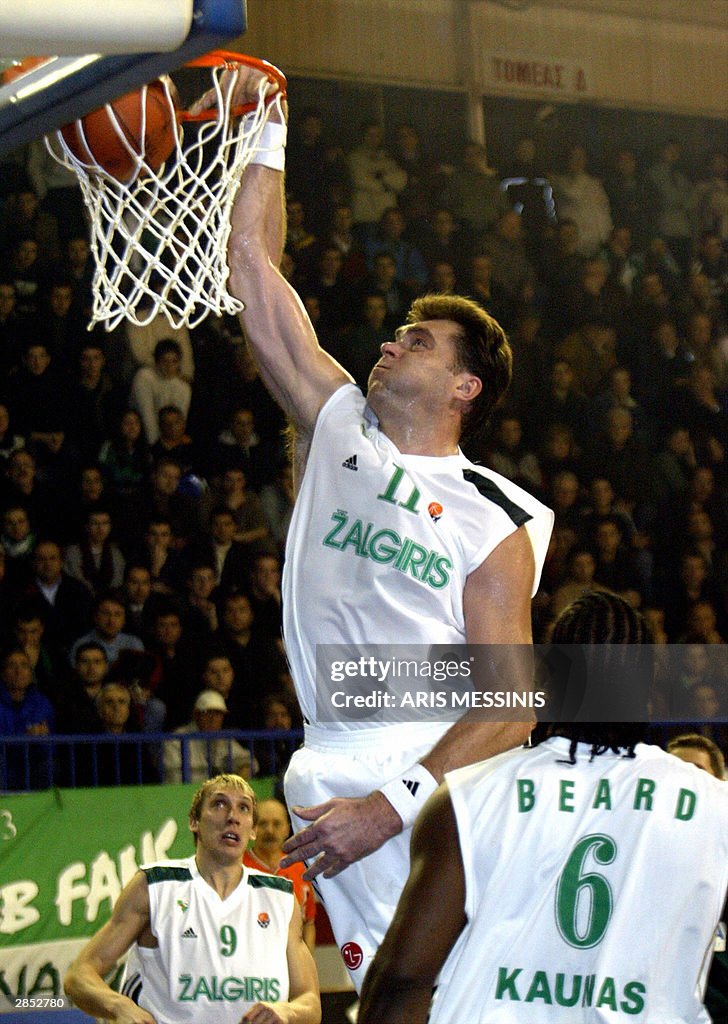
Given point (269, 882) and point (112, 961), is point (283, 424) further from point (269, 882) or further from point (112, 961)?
point (112, 961)

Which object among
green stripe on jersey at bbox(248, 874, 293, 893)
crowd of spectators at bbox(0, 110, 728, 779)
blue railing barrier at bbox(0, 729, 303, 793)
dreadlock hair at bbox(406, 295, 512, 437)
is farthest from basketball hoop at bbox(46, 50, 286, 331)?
crowd of spectators at bbox(0, 110, 728, 779)

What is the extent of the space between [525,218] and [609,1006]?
30.4 ft

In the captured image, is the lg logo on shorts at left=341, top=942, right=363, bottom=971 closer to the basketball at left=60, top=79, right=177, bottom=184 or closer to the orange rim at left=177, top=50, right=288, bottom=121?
the basketball at left=60, top=79, right=177, bottom=184

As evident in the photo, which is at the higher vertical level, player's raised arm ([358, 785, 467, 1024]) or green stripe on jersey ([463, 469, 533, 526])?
green stripe on jersey ([463, 469, 533, 526])

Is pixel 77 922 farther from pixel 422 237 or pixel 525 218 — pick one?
pixel 525 218

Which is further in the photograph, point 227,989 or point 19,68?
point 227,989

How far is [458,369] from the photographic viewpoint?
394cm

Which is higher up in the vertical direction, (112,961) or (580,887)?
(580,887)

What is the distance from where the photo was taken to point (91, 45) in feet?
7.67

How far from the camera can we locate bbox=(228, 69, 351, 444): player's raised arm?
388 centimetres

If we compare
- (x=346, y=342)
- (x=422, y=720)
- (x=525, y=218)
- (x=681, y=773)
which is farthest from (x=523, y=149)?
(x=681, y=773)

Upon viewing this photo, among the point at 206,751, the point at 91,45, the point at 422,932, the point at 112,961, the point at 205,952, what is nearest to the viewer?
the point at 91,45

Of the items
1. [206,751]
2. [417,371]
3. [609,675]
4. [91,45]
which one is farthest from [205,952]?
[91,45]

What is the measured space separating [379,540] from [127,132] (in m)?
1.22
